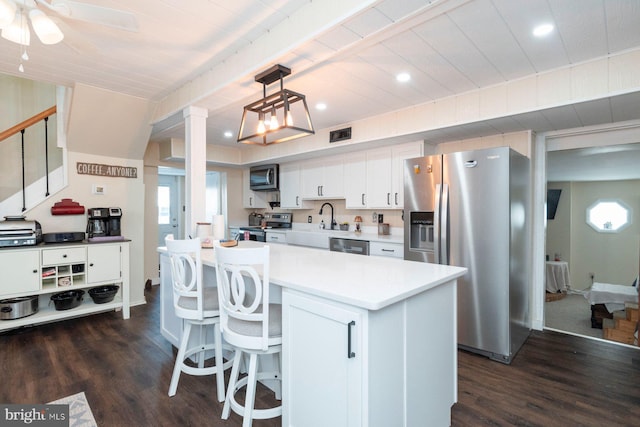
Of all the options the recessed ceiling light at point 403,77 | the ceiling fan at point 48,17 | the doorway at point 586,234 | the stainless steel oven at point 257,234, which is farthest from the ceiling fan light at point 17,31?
the doorway at point 586,234

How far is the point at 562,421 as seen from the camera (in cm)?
191

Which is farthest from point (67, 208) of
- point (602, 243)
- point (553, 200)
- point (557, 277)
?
point (602, 243)

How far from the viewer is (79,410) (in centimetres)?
200

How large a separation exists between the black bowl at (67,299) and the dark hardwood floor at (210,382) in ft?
0.92

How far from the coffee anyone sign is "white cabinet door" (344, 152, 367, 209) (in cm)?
282

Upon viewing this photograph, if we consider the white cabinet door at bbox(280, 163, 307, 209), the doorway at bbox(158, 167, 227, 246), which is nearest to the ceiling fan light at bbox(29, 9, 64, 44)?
the white cabinet door at bbox(280, 163, 307, 209)

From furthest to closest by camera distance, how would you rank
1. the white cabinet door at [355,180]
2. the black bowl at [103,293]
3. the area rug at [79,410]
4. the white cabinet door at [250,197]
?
the white cabinet door at [250,197] < the white cabinet door at [355,180] < the black bowl at [103,293] < the area rug at [79,410]

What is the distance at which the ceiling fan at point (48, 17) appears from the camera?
152 cm

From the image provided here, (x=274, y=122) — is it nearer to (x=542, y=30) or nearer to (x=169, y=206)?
(x=542, y=30)

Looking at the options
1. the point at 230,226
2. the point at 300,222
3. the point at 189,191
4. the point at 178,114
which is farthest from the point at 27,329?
the point at 300,222

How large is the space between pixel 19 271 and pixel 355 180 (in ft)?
12.4

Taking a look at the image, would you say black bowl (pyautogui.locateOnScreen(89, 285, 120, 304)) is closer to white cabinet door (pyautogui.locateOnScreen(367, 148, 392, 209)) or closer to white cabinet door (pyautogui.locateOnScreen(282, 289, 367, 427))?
white cabinet door (pyautogui.locateOnScreen(282, 289, 367, 427))

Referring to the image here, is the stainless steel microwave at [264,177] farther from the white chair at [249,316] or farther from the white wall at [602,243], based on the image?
the white wall at [602,243]

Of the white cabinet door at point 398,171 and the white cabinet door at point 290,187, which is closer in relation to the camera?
the white cabinet door at point 398,171
